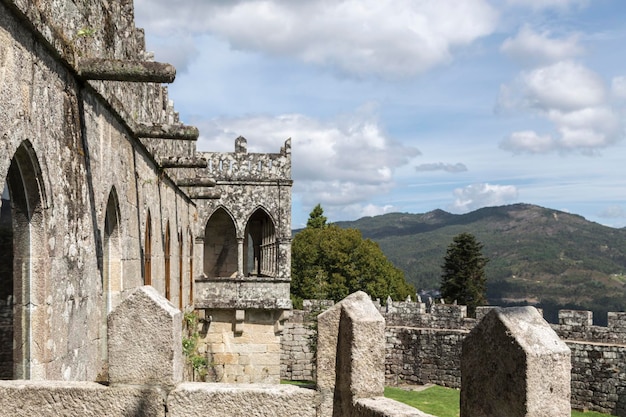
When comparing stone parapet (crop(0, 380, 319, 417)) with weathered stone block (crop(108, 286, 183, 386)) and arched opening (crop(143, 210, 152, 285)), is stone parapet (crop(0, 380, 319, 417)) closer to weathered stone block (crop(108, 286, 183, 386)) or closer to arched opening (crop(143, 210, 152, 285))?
weathered stone block (crop(108, 286, 183, 386))

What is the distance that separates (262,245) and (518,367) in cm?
2426

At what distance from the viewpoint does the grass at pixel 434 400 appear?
67.7ft

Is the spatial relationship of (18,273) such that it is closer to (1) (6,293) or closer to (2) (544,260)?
(1) (6,293)

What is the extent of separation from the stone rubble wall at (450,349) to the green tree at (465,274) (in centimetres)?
1855

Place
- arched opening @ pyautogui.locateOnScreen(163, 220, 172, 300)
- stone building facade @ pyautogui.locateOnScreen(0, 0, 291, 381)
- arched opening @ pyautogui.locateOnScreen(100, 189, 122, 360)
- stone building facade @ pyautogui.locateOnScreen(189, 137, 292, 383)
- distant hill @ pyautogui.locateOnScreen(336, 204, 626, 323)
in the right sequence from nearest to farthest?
stone building facade @ pyautogui.locateOnScreen(0, 0, 291, 381), arched opening @ pyautogui.locateOnScreen(100, 189, 122, 360), arched opening @ pyautogui.locateOnScreen(163, 220, 172, 300), stone building facade @ pyautogui.locateOnScreen(189, 137, 292, 383), distant hill @ pyautogui.locateOnScreen(336, 204, 626, 323)

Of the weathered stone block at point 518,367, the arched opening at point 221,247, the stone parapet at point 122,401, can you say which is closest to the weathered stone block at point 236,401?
the stone parapet at point 122,401

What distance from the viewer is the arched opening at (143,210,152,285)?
10.4 metres

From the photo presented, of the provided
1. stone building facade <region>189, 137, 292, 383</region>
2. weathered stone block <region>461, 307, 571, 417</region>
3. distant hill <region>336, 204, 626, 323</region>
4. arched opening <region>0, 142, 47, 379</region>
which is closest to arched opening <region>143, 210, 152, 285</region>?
stone building facade <region>189, 137, 292, 383</region>

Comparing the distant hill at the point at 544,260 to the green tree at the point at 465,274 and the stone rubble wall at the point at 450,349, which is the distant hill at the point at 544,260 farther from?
the stone rubble wall at the point at 450,349

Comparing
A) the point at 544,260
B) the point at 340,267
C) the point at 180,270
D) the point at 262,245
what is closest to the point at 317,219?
the point at 340,267

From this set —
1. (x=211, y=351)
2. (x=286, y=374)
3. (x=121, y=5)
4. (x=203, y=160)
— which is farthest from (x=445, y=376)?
(x=121, y=5)

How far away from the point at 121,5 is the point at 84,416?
6.54 metres

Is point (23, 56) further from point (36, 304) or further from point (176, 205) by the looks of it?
point (176, 205)

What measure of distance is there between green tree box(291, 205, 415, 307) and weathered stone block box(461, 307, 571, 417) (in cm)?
3843
